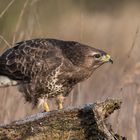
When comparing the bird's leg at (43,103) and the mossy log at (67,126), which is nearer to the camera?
the mossy log at (67,126)

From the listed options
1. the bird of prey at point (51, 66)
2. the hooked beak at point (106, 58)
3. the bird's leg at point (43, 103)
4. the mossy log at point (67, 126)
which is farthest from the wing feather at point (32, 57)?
the mossy log at point (67, 126)

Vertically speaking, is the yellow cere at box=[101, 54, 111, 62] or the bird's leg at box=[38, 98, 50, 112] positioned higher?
the yellow cere at box=[101, 54, 111, 62]

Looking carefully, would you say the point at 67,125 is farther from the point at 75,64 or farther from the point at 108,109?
the point at 75,64

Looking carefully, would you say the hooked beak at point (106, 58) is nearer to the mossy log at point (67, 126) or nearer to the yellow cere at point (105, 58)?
the yellow cere at point (105, 58)

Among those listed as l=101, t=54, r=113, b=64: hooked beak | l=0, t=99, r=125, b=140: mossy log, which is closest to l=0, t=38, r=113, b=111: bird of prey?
l=101, t=54, r=113, b=64: hooked beak

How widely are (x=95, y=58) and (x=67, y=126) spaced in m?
2.61

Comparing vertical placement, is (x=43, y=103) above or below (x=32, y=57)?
below

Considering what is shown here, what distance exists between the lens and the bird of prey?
6.90 m

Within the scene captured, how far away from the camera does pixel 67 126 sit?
14.5 feet

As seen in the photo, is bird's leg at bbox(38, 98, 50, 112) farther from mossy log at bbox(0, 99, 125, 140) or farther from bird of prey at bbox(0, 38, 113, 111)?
mossy log at bbox(0, 99, 125, 140)

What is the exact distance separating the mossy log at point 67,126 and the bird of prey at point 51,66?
2.36 metres

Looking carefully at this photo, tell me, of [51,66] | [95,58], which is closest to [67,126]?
[51,66]

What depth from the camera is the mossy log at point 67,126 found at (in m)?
4.33

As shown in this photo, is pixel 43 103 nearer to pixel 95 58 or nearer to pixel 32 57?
pixel 32 57
